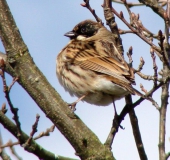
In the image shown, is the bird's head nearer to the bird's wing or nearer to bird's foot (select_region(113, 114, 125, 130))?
the bird's wing

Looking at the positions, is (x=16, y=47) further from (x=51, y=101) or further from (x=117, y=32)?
(x=117, y=32)

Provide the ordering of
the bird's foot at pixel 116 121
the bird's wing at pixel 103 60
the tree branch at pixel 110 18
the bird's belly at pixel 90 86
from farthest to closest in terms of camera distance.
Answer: the bird's belly at pixel 90 86 < the bird's wing at pixel 103 60 < the tree branch at pixel 110 18 < the bird's foot at pixel 116 121

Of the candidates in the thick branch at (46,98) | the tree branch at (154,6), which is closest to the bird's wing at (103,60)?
the tree branch at (154,6)

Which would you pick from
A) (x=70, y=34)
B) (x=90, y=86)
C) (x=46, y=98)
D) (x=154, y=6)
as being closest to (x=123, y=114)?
(x=90, y=86)

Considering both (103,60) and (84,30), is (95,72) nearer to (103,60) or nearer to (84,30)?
(103,60)

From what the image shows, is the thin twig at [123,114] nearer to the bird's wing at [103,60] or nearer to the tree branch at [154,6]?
the bird's wing at [103,60]

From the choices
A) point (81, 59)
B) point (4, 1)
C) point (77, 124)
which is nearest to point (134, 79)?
point (81, 59)

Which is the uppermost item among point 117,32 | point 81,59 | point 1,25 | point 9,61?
point 81,59
